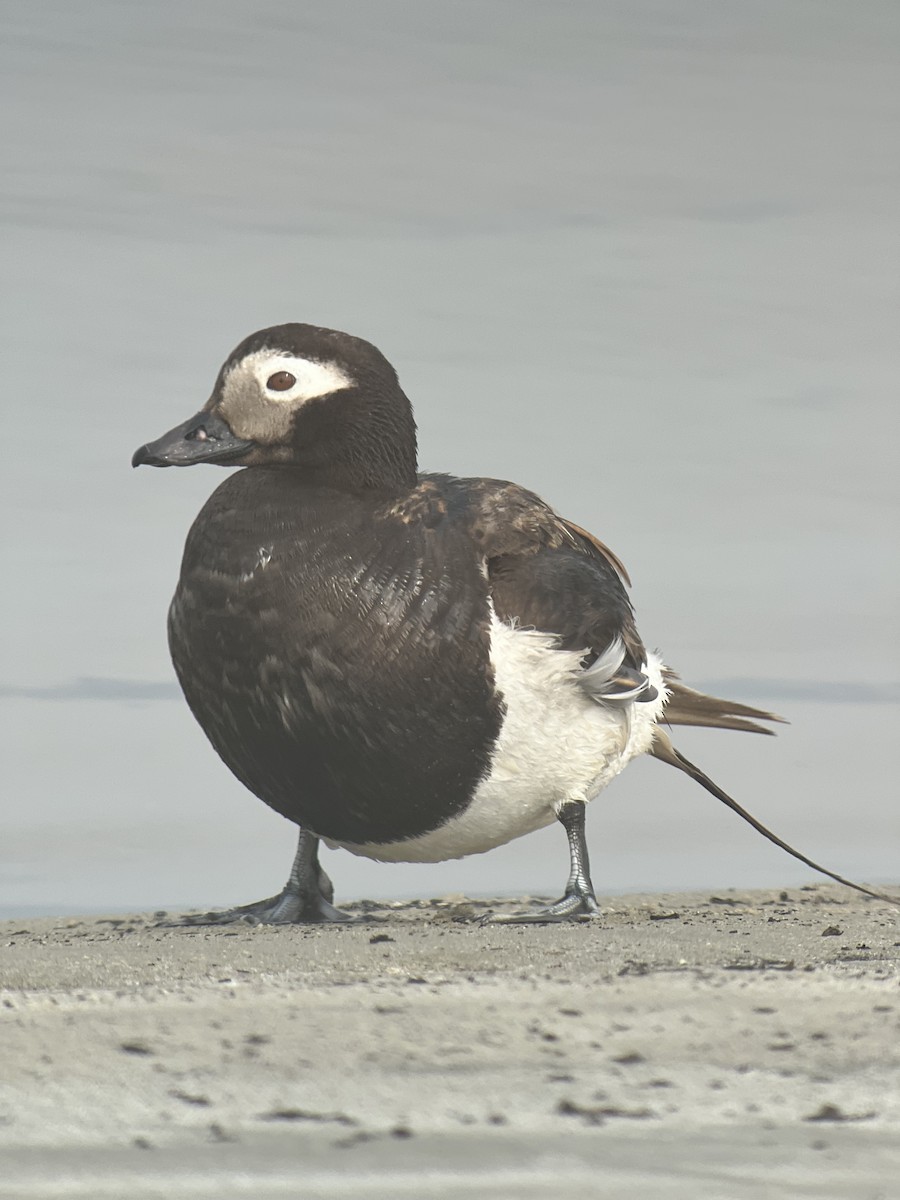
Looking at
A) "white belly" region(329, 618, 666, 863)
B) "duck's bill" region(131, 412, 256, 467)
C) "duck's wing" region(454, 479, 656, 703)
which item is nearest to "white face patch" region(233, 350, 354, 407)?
"duck's bill" region(131, 412, 256, 467)

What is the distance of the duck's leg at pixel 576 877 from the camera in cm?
561

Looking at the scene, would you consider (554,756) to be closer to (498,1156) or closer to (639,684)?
(639,684)

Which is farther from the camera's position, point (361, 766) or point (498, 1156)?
point (361, 766)

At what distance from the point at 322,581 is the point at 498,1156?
8.29 ft

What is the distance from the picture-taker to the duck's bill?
5.28 meters

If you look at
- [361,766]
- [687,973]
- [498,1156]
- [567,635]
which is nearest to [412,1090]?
[498,1156]

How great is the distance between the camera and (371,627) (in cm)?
514

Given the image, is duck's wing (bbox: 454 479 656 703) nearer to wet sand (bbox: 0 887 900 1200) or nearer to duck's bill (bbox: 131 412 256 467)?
duck's bill (bbox: 131 412 256 467)

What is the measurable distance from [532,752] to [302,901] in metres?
1.00

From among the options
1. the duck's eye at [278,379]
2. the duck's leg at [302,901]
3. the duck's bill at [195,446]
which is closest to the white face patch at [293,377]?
the duck's eye at [278,379]

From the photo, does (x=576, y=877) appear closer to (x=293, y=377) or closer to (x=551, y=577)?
(x=551, y=577)

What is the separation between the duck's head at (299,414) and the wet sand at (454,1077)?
63.2 inches

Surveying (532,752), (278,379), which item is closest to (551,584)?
(532,752)

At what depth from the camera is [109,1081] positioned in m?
3.20
